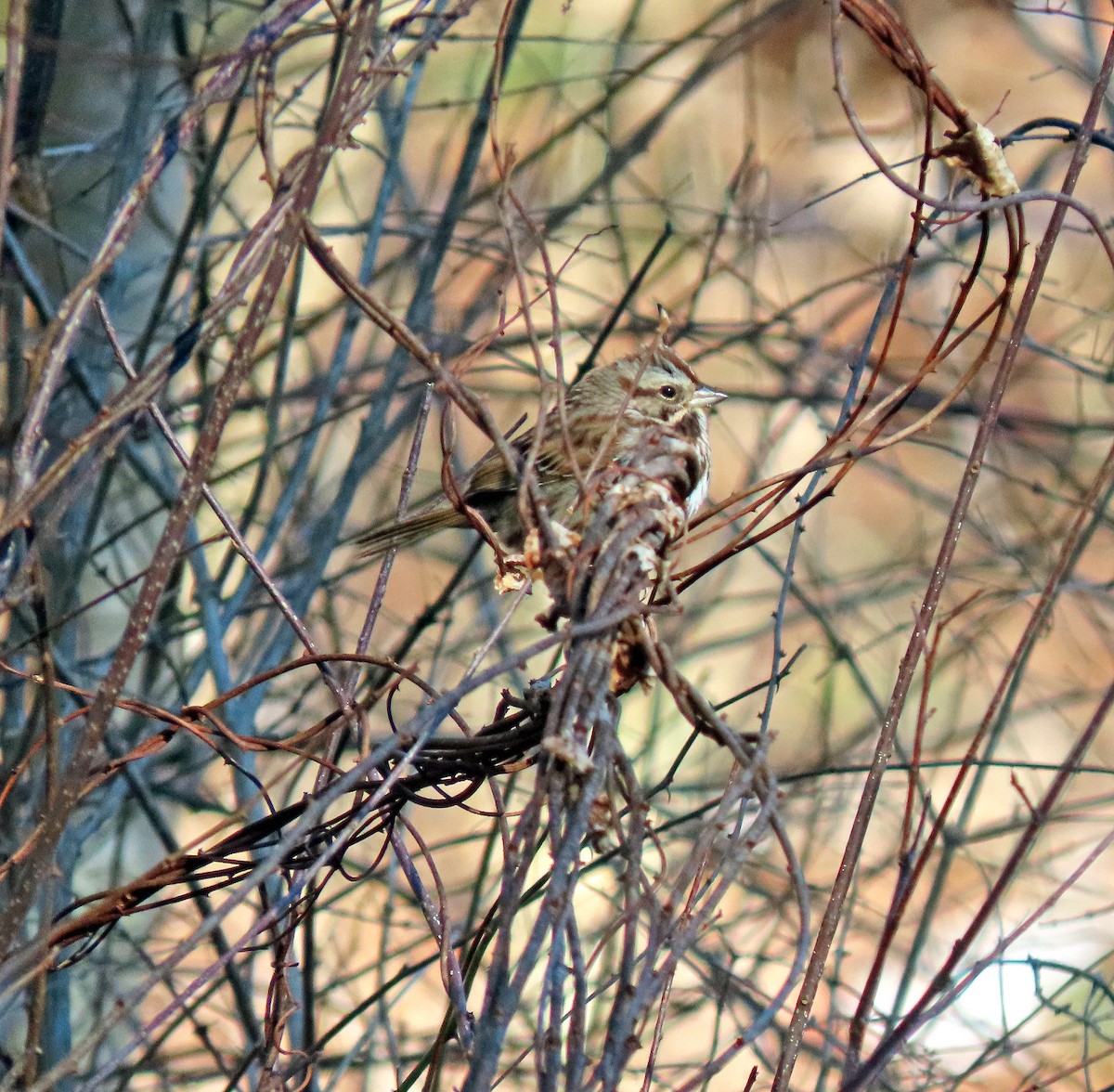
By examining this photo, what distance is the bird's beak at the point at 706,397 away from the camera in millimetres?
3980

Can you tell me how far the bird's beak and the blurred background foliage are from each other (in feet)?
1.20

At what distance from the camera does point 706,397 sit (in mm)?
4004

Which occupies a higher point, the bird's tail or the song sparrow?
the song sparrow

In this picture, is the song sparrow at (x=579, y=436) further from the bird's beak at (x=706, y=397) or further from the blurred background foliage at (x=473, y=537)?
the blurred background foliage at (x=473, y=537)

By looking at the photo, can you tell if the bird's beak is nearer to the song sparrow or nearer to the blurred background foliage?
the song sparrow

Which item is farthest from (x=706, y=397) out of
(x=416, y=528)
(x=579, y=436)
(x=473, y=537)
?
(x=473, y=537)

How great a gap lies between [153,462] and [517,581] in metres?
2.90

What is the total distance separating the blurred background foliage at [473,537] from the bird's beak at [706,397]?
1.20 ft

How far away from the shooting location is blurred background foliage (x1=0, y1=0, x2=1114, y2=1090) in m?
1.97

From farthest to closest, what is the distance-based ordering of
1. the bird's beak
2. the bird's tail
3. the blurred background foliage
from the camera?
1. the bird's beak
2. the bird's tail
3. the blurred background foliage

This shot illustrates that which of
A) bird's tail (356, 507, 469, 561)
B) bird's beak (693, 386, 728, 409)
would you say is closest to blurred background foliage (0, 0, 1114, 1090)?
bird's tail (356, 507, 469, 561)

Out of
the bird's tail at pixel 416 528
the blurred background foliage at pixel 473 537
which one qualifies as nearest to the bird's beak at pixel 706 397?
the blurred background foliage at pixel 473 537

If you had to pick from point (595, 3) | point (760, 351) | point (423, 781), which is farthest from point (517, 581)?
point (595, 3)

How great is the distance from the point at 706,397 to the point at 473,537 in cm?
126
